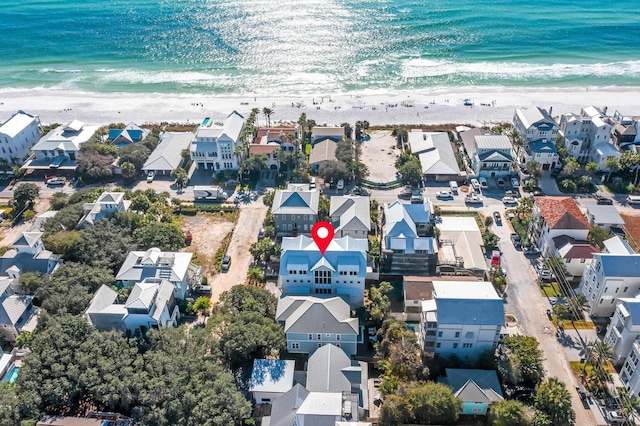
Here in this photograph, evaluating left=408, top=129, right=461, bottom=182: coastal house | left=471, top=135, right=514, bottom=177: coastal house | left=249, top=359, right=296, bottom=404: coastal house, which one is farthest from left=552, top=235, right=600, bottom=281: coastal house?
left=249, top=359, right=296, bottom=404: coastal house

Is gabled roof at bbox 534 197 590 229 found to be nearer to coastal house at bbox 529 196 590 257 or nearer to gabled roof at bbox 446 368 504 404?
coastal house at bbox 529 196 590 257

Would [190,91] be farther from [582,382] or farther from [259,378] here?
[582,382]

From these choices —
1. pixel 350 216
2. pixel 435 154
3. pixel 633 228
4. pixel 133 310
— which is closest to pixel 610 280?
pixel 633 228

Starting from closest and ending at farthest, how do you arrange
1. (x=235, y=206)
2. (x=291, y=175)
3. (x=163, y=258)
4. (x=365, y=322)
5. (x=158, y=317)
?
(x=158, y=317) < (x=365, y=322) < (x=163, y=258) < (x=235, y=206) < (x=291, y=175)

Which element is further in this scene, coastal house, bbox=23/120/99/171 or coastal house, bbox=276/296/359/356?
coastal house, bbox=23/120/99/171

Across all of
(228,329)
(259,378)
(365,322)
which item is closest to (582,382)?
(365,322)

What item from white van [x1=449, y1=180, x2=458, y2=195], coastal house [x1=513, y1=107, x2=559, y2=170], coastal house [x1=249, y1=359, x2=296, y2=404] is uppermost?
coastal house [x1=513, y1=107, x2=559, y2=170]
